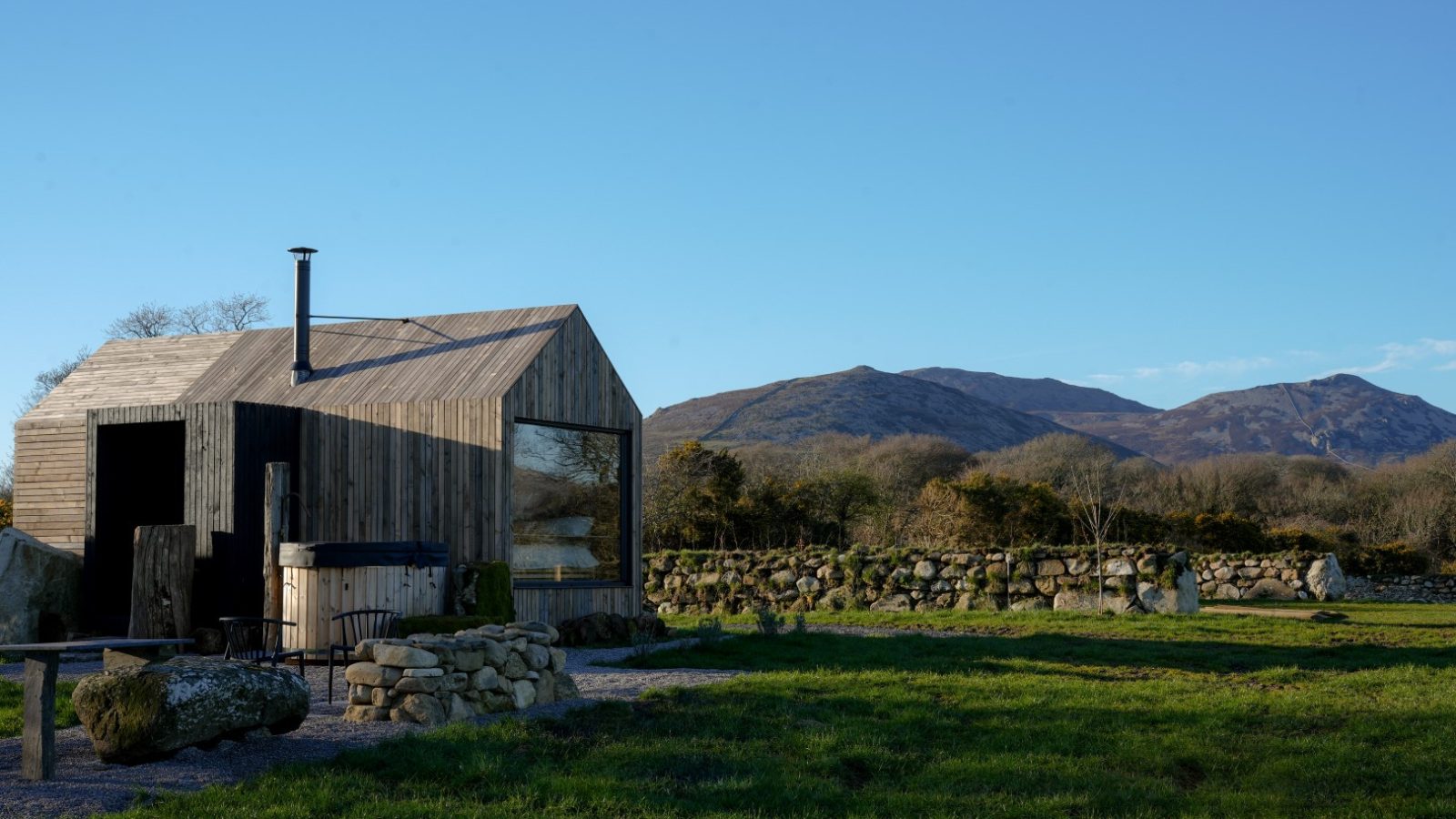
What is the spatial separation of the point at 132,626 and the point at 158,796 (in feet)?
25.3

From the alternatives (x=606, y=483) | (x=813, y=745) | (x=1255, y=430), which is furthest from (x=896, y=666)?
(x=1255, y=430)

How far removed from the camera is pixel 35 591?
576 inches

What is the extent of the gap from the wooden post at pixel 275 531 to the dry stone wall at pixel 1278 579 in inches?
614

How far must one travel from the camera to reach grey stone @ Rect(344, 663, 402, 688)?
918cm

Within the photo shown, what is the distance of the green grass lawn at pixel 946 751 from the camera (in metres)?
6.73

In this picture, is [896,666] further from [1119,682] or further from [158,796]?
[158,796]

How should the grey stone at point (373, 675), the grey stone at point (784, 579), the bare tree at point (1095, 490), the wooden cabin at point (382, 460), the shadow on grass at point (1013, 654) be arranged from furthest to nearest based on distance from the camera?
the grey stone at point (784, 579), the bare tree at point (1095, 490), the wooden cabin at point (382, 460), the shadow on grass at point (1013, 654), the grey stone at point (373, 675)

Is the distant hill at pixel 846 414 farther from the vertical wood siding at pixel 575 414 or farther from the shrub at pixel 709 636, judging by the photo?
the shrub at pixel 709 636

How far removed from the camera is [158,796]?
671cm

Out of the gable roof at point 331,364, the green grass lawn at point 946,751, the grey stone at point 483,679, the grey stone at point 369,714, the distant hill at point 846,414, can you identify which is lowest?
the green grass lawn at point 946,751

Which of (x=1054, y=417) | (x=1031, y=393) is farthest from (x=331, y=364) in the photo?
(x=1031, y=393)

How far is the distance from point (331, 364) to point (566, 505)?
12.8 ft

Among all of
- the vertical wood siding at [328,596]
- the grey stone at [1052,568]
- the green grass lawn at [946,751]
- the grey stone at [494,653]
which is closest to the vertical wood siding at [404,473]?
the vertical wood siding at [328,596]

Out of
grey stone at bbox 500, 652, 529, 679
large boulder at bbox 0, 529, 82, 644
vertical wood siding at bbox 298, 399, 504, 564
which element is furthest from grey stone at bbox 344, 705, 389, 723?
large boulder at bbox 0, 529, 82, 644
